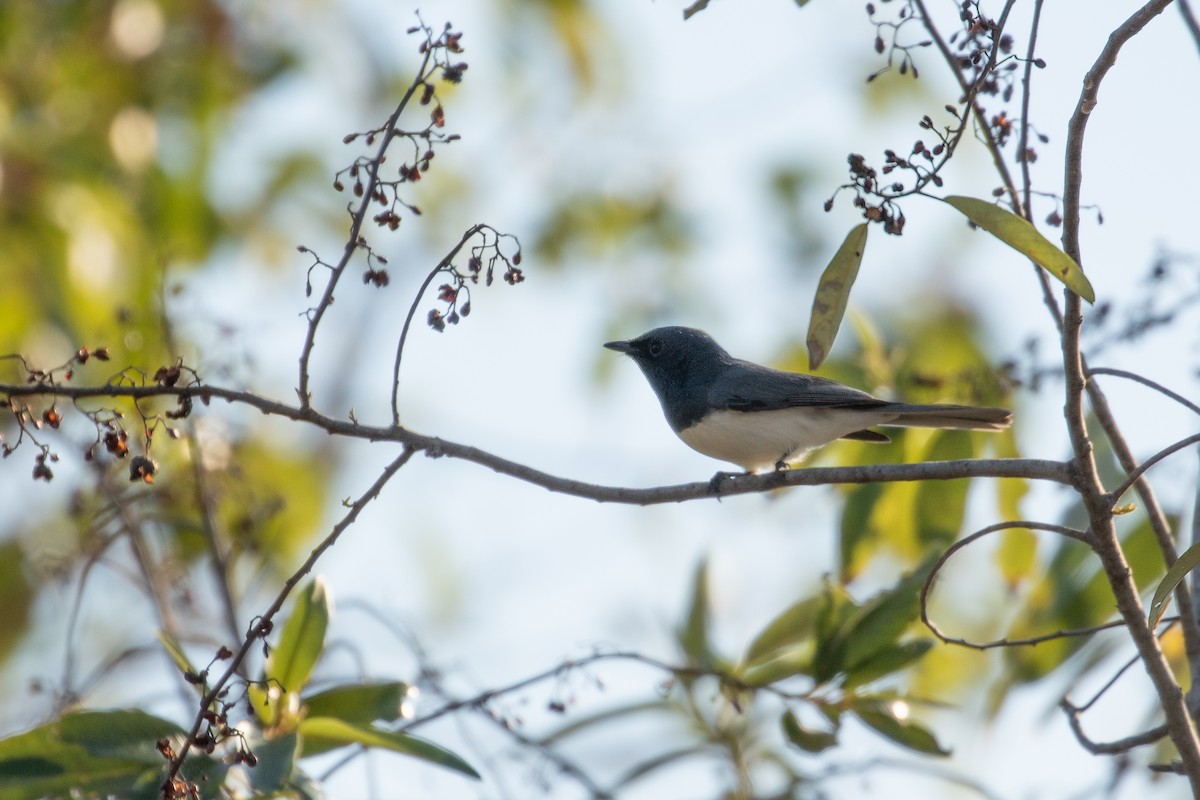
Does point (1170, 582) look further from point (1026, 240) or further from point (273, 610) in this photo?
point (273, 610)

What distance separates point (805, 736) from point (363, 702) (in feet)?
4.08

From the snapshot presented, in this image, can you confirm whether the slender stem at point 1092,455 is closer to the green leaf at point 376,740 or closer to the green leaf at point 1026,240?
the green leaf at point 1026,240

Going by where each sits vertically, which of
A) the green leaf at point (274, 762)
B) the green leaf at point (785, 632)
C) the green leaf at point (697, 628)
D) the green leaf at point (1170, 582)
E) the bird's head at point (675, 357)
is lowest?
the green leaf at point (274, 762)

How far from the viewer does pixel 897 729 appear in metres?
3.31

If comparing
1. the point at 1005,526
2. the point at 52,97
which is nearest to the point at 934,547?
the point at 1005,526

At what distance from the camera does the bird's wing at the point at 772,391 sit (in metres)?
4.33

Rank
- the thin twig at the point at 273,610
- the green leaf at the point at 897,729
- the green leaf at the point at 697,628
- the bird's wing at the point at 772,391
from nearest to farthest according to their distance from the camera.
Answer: the thin twig at the point at 273,610, the green leaf at the point at 897,729, the green leaf at the point at 697,628, the bird's wing at the point at 772,391

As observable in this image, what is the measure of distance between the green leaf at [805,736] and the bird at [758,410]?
1.05 metres

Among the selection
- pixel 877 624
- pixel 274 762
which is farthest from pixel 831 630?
pixel 274 762

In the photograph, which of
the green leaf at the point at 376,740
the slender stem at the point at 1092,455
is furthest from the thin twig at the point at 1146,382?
the green leaf at the point at 376,740

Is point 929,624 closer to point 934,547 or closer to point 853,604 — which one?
point 853,604

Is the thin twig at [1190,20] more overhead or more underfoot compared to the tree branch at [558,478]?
more overhead

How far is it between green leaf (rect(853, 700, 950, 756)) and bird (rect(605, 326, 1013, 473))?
3.10 feet

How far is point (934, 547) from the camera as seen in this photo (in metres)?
3.61
